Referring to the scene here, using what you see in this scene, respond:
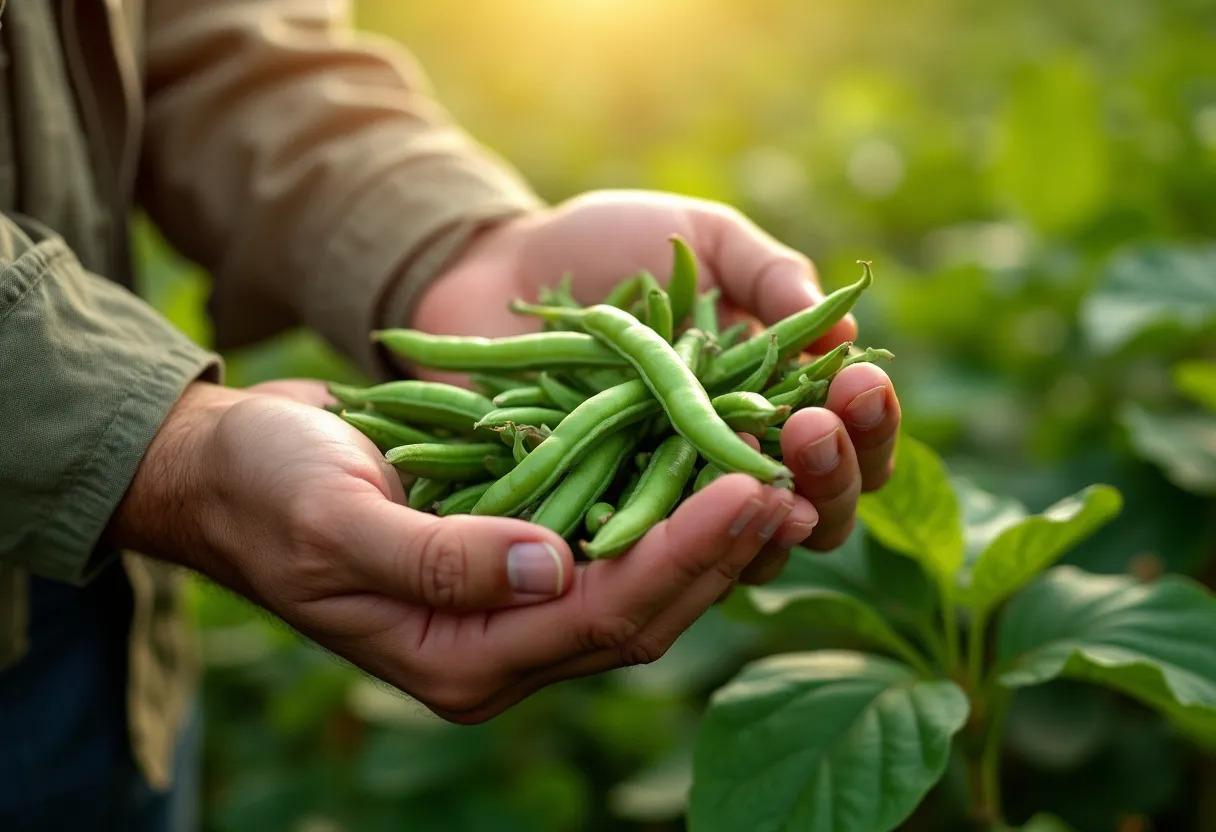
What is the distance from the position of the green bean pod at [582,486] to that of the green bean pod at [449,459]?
0.49ft

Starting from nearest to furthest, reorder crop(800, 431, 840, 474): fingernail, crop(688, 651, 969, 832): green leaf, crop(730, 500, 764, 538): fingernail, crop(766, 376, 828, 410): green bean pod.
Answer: crop(730, 500, 764, 538): fingernail, crop(800, 431, 840, 474): fingernail, crop(688, 651, 969, 832): green leaf, crop(766, 376, 828, 410): green bean pod

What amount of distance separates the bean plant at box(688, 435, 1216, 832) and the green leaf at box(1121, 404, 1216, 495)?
48 centimetres

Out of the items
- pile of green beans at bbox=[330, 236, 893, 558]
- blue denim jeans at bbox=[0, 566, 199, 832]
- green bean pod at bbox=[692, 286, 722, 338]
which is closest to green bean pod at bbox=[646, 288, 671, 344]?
pile of green beans at bbox=[330, 236, 893, 558]

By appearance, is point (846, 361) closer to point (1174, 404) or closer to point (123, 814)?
point (1174, 404)

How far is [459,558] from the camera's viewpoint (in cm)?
145

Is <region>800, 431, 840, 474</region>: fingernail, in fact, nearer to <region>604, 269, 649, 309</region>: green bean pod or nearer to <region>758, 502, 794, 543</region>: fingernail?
<region>758, 502, 794, 543</region>: fingernail

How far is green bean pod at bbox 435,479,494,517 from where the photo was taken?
5.93 feet

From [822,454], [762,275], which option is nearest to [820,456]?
[822,454]

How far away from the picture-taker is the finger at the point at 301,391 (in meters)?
2.07

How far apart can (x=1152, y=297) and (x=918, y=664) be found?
1.23 m

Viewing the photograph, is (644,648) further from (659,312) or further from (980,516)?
(980,516)

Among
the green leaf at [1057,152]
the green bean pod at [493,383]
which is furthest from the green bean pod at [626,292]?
the green leaf at [1057,152]

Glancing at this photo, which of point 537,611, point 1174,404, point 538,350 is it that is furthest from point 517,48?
point 537,611

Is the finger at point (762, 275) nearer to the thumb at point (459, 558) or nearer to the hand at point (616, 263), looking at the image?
the hand at point (616, 263)
